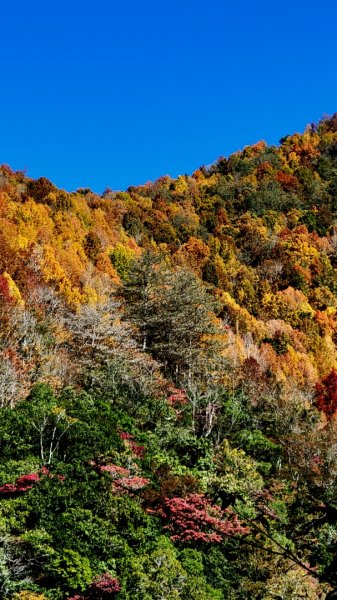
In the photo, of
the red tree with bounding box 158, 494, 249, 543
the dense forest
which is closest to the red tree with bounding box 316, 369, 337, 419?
the dense forest

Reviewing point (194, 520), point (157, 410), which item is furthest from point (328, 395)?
point (194, 520)

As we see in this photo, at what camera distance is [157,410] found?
23.3 metres

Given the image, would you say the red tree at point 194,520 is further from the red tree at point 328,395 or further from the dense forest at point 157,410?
the red tree at point 328,395

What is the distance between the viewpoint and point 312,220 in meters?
70.8

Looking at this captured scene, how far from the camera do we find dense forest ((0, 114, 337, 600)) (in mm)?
12414

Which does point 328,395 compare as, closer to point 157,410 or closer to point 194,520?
point 157,410

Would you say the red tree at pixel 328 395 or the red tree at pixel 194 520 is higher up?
the red tree at pixel 328 395

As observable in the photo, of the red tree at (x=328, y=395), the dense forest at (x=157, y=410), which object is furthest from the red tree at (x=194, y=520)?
the red tree at (x=328, y=395)

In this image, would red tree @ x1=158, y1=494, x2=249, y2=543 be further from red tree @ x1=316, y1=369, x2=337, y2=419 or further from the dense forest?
red tree @ x1=316, y1=369, x2=337, y2=419

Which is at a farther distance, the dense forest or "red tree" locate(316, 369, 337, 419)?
"red tree" locate(316, 369, 337, 419)

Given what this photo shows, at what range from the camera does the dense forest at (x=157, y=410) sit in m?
12.4

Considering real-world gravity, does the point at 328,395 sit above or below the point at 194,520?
above

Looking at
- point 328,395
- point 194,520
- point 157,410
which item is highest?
point 328,395

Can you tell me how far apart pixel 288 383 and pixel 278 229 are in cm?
3739
